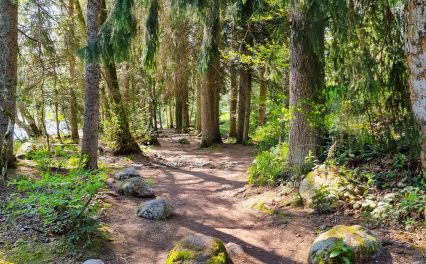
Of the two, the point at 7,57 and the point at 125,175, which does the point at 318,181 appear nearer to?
the point at 125,175

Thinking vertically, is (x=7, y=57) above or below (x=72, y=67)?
below

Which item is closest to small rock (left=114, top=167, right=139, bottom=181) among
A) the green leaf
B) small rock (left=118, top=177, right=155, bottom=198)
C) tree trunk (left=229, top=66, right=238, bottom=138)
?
small rock (left=118, top=177, right=155, bottom=198)

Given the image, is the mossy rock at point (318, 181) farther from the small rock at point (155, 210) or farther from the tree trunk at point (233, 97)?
the tree trunk at point (233, 97)

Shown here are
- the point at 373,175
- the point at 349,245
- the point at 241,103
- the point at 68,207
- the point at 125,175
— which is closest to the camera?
the point at 349,245

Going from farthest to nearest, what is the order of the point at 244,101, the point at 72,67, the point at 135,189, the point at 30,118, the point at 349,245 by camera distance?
1. the point at 244,101
2. the point at 72,67
3. the point at 30,118
4. the point at 135,189
5. the point at 349,245

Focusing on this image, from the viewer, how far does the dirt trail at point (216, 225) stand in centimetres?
463

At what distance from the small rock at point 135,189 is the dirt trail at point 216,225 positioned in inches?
10.2

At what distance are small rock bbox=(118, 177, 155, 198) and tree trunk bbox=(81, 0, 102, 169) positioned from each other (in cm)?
147

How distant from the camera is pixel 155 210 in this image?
5.99m

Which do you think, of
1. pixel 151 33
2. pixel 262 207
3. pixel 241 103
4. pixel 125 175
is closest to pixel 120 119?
pixel 125 175

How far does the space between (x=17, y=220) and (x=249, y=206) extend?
3.89 metres

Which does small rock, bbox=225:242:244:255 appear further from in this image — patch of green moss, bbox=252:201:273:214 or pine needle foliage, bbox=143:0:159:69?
pine needle foliage, bbox=143:0:159:69

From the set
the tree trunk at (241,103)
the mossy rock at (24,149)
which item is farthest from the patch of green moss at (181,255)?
the tree trunk at (241,103)

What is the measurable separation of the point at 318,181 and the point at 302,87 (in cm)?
182
